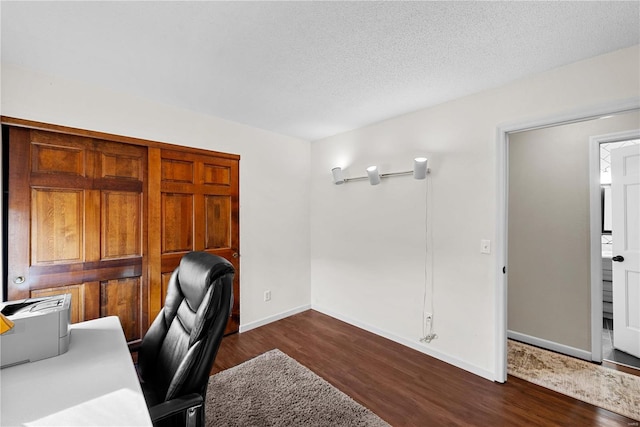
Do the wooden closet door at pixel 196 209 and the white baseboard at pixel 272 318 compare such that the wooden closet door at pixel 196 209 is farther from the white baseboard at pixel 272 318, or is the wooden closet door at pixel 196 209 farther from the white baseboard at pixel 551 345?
the white baseboard at pixel 551 345

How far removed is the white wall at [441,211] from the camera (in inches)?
79.5

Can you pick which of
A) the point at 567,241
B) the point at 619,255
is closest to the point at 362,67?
the point at 567,241

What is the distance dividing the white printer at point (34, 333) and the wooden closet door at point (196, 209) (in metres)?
1.34

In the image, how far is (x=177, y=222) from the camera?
2.72 m

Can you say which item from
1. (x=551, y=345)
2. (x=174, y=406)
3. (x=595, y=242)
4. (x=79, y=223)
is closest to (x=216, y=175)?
(x=79, y=223)

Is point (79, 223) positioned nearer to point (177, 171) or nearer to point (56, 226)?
point (56, 226)

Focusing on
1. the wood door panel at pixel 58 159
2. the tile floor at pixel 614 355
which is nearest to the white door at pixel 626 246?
the tile floor at pixel 614 355

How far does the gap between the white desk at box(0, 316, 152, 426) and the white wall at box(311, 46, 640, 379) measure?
2.42 metres

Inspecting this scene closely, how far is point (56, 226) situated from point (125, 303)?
2.72 ft

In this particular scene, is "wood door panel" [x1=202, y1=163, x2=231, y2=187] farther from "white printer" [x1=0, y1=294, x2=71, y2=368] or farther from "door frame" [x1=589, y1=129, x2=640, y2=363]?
"door frame" [x1=589, y1=129, x2=640, y2=363]

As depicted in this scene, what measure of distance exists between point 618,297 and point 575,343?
2.01 feet

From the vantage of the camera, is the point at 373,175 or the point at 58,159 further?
the point at 373,175

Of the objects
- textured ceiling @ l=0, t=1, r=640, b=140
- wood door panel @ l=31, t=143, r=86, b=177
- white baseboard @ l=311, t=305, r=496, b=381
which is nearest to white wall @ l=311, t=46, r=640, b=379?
white baseboard @ l=311, t=305, r=496, b=381

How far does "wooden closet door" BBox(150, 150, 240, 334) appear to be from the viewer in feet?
8.67
